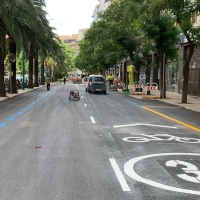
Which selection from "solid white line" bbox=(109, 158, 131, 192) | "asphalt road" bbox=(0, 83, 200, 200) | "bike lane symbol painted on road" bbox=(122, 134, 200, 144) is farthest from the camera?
"bike lane symbol painted on road" bbox=(122, 134, 200, 144)

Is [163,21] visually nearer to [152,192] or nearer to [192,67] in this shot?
[192,67]

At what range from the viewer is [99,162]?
7.04m

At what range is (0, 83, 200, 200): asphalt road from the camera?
5262mm

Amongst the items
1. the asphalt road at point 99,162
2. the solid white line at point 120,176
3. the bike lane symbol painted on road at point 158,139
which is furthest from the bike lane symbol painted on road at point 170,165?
the bike lane symbol painted on road at point 158,139

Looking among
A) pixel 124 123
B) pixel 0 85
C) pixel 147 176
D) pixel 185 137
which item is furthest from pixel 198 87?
pixel 147 176

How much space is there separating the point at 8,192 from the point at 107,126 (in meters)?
7.17

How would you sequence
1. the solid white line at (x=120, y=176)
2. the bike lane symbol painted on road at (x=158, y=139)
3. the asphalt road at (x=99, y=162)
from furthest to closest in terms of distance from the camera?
the bike lane symbol painted on road at (x=158, y=139)
the solid white line at (x=120, y=176)
the asphalt road at (x=99, y=162)

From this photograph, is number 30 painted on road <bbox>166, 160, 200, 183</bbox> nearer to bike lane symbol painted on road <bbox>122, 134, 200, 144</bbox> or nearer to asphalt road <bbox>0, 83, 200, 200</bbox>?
asphalt road <bbox>0, 83, 200, 200</bbox>

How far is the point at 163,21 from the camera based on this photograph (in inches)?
1025

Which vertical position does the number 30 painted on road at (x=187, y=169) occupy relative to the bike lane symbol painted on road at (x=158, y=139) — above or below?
above

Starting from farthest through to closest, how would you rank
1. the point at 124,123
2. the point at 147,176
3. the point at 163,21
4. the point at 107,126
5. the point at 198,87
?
the point at 198,87 < the point at 163,21 < the point at 124,123 < the point at 107,126 < the point at 147,176

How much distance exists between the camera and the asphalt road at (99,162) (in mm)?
5262

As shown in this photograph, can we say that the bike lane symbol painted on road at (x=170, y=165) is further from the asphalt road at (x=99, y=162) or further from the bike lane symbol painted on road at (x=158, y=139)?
the bike lane symbol painted on road at (x=158, y=139)

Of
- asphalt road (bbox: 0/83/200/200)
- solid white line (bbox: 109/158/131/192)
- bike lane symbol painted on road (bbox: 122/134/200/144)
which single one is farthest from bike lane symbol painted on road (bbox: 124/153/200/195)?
bike lane symbol painted on road (bbox: 122/134/200/144)
